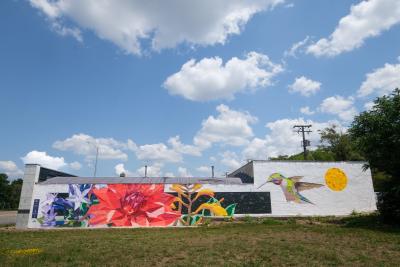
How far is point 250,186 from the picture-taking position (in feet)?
89.4

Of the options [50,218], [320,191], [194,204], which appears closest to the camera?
[50,218]

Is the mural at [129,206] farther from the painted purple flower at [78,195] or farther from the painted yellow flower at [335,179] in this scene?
the painted yellow flower at [335,179]

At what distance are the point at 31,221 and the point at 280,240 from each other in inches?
861

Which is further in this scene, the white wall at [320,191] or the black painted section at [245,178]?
the black painted section at [245,178]

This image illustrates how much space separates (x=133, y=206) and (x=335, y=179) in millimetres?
19411

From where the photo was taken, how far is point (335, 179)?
93.3 ft

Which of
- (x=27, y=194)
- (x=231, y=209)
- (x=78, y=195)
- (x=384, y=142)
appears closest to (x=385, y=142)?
(x=384, y=142)

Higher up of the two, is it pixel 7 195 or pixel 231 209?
pixel 7 195

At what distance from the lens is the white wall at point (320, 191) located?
89.1ft

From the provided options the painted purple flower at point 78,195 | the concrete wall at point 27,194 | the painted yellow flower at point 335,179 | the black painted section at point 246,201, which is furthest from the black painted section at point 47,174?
the painted yellow flower at point 335,179

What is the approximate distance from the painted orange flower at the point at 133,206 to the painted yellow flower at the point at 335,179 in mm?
14766

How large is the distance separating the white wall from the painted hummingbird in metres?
0.29

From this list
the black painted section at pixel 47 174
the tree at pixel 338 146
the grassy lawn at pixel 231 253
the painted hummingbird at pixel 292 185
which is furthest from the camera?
the tree at pixel 338 146

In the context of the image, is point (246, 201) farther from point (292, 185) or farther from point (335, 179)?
point (335, 179)
